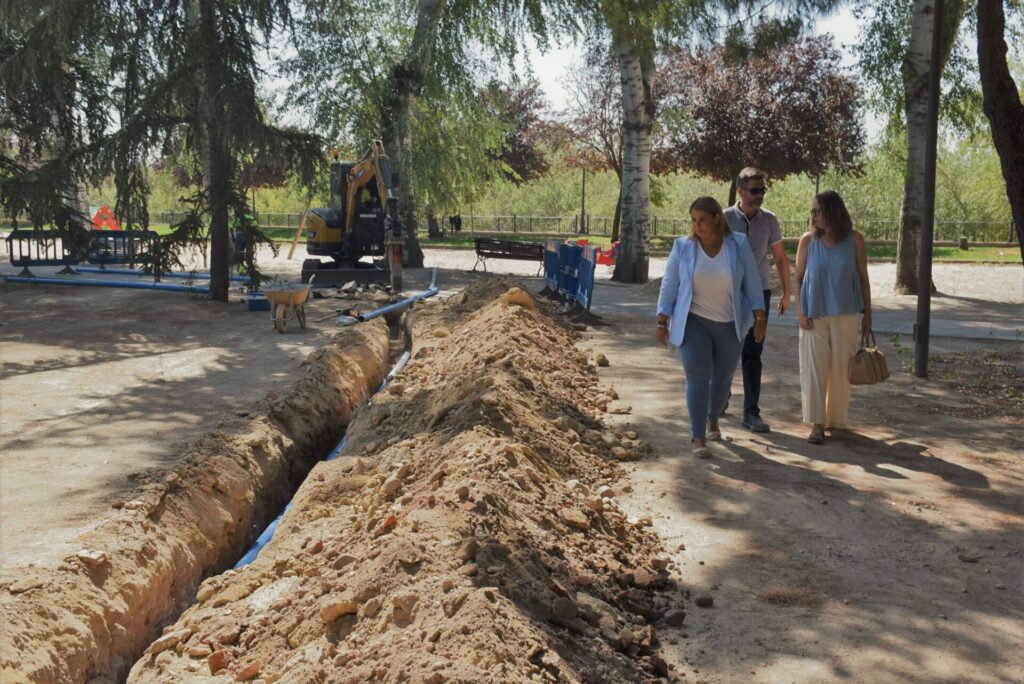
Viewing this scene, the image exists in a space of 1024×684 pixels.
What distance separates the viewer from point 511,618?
416cm

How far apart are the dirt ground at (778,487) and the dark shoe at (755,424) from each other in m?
0.10

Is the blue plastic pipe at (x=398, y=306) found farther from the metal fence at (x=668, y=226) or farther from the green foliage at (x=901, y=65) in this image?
the metal fence at (x=668, y=226)

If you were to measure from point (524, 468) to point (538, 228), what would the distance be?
51.3 m

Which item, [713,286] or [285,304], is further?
[285,304]

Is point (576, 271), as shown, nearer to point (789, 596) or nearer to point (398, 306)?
point (398, 306)

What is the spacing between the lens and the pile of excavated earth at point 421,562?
163 inches

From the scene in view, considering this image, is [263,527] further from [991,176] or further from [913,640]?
[991,176]

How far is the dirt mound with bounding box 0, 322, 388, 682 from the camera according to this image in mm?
4738

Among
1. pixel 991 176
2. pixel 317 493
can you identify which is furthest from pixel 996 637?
pixel 991 176

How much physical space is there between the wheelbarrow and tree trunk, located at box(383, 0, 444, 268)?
10.6 meters

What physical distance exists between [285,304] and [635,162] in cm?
1014

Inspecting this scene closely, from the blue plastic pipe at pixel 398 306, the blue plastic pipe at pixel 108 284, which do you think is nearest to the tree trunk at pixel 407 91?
the blue plastic pipe at pixel 398 306

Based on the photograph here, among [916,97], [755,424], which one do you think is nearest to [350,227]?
[916,97]

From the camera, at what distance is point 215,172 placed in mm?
18266
